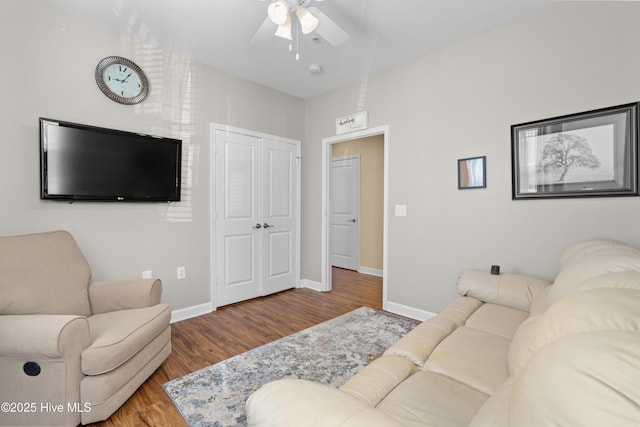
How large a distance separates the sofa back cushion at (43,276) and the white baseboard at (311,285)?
2.69m

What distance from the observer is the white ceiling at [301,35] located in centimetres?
225

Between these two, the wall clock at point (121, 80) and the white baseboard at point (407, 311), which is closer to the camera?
the wall clock at point (121, 80)

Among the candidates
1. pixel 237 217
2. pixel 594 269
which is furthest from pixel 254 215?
pixel 594 269

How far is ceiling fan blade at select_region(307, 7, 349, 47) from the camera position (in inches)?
78.3

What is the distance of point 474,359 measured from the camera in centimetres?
136

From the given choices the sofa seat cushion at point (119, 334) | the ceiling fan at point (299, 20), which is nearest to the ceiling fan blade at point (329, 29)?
the ceiling fan at point (299, 20)

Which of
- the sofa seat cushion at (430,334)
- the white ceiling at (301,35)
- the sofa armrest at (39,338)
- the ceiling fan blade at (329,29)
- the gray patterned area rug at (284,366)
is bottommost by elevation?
the gray patterned area rug at (284,366)

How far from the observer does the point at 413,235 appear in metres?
3.12

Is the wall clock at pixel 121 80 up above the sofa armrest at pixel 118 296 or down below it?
above

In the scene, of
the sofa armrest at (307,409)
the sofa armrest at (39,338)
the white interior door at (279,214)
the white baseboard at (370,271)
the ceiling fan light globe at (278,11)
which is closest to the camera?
the sofa armrest at (307,409)

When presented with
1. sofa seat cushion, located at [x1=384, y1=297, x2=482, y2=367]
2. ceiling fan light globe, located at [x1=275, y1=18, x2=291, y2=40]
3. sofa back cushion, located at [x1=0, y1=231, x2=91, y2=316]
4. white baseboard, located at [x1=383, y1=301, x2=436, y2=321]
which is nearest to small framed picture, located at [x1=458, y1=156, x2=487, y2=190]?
sofa seat cushion, located at [x1=384, y1=297, x2=482, y2=367]

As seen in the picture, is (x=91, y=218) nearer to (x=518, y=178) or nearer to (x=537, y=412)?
(x=537, y=412)

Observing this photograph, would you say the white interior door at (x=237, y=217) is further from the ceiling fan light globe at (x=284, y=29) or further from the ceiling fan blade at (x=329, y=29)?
the ceiling fan blade at (x=329, y=29)

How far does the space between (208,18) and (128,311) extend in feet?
8.02
